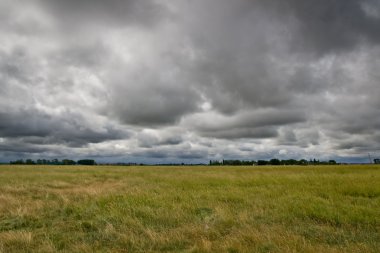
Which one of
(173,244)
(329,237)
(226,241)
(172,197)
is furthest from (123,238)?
(172,197)

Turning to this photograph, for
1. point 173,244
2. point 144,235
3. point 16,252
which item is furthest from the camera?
point 144,235

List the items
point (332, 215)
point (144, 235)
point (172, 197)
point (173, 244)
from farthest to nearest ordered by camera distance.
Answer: point (172, 197), point (332, 215), point (144, 235), point (173, 244)

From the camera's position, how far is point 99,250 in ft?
22.5

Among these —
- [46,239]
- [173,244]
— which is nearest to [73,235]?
[46,239]

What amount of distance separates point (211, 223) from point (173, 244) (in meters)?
2.19

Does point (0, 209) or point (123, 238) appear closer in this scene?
point (123, 238)

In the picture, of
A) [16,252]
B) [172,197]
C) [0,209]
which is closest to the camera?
[16,252]

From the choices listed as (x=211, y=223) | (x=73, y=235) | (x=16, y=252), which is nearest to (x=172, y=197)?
(x=211, y=223)

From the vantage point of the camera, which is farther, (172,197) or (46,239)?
(172,197)

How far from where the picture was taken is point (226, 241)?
717 centimetres

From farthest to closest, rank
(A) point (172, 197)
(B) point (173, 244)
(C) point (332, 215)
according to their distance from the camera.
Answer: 1. (A) point (172, 197)
2. (C) point (332, 215)
3. (B) point (173, 244)

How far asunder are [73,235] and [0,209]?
589 cm

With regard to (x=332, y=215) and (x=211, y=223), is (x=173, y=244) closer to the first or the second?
(x=211, y=223)

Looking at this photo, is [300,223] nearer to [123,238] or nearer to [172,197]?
[123,238]
